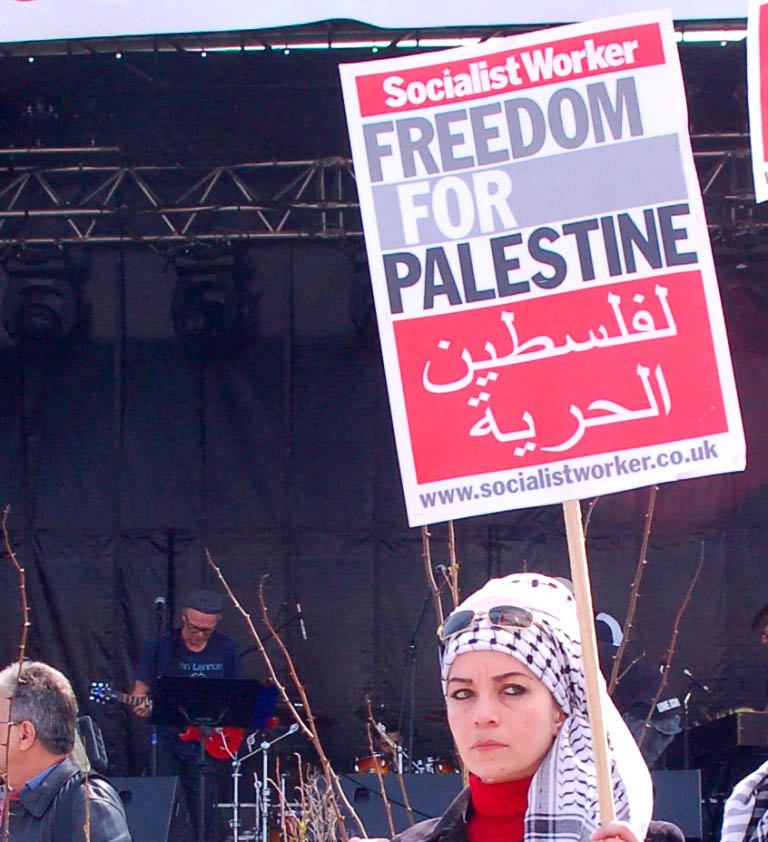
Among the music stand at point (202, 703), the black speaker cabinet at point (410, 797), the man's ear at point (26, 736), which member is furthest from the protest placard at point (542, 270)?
the music stand at point (202, 703)

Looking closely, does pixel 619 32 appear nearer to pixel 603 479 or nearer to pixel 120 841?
pixel 603 479

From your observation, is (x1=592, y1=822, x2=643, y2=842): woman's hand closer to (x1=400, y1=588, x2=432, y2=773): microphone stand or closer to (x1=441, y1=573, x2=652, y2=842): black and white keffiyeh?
(x1=441, y1=573, x2=652, y2=842): black and white keffiyeh

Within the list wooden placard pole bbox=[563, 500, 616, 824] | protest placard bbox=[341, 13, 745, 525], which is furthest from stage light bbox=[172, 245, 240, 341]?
wooden placard pole bbox=[563, 500, 616, 824]

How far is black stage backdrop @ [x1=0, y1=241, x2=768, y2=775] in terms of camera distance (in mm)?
9914

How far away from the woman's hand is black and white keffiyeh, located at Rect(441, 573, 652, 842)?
114 millimetres

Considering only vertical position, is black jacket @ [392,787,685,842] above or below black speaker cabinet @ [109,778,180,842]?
below

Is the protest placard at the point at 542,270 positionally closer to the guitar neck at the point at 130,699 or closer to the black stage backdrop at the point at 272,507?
the guitar neck at the point at 130,699

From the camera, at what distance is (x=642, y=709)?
25.3 feet

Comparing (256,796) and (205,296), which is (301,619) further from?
(205,296)

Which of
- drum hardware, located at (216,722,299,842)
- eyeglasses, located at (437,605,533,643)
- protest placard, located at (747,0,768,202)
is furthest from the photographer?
drum hardware, located at (216,722,299,842)

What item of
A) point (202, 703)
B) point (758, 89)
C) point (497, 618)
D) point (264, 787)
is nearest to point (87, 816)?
point (497, 618)

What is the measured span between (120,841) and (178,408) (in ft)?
22.1

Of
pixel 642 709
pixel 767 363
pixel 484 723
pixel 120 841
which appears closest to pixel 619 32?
pixel 484 723

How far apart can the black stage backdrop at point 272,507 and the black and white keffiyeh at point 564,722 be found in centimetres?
757
